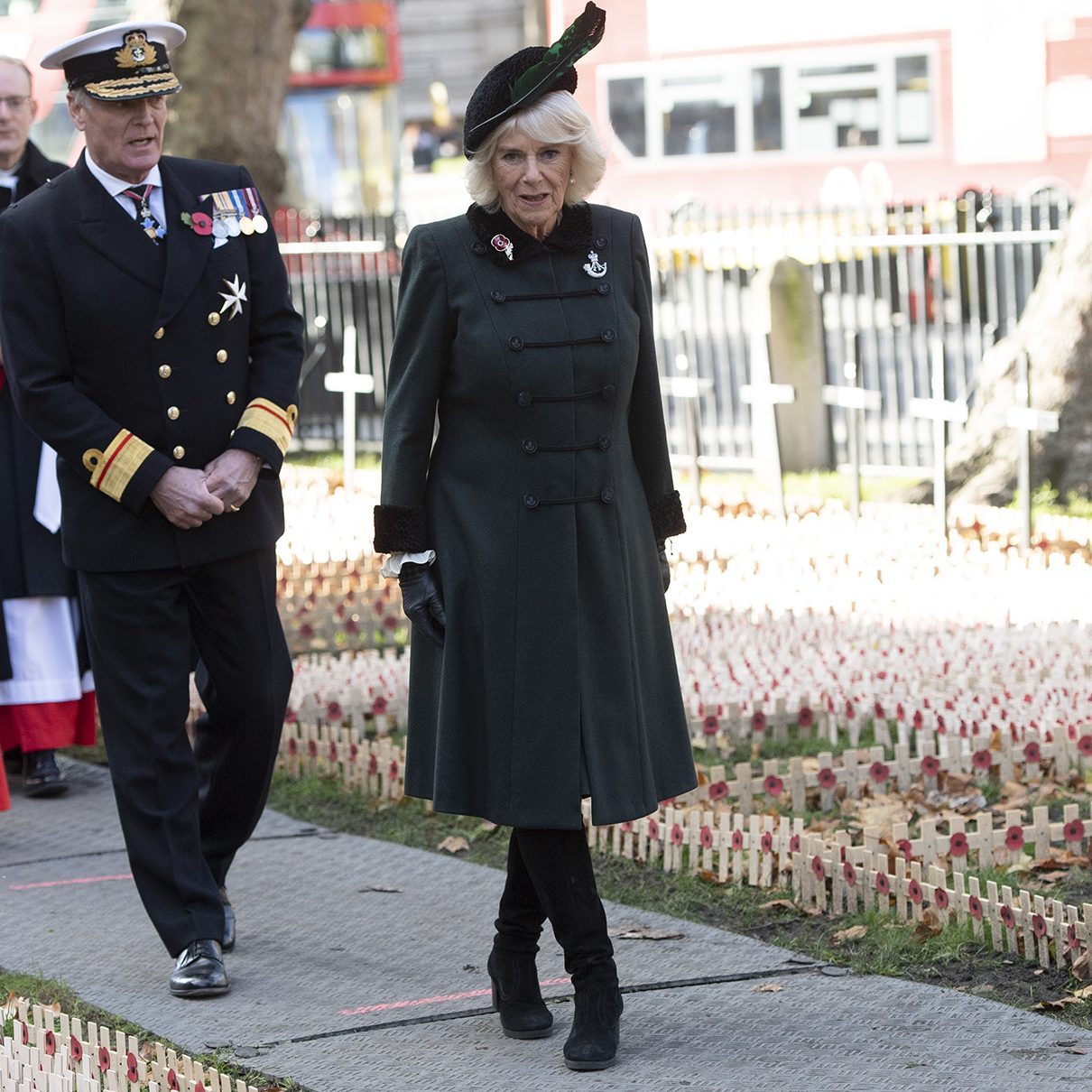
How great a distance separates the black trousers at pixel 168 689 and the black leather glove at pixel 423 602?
797mm

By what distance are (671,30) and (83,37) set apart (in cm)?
2060

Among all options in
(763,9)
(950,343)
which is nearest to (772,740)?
(950,343)

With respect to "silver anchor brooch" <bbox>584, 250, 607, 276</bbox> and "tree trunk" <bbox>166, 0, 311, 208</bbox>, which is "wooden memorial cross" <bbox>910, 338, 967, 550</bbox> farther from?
"silver anchor brooch" <bbox>584, 250, 607, 276</bbox>

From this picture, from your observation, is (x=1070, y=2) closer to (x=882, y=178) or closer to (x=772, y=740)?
(x=882, y=178)

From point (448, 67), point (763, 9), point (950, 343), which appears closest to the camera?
point (950, 343)

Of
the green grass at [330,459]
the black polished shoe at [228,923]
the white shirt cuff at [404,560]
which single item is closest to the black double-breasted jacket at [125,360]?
the white shirt cuff at [404,560]

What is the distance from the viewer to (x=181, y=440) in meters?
4.85

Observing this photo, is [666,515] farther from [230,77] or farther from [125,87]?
[230,77]

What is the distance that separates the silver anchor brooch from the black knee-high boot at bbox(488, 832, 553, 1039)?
3.90 feet

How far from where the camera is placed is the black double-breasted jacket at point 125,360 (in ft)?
15.6

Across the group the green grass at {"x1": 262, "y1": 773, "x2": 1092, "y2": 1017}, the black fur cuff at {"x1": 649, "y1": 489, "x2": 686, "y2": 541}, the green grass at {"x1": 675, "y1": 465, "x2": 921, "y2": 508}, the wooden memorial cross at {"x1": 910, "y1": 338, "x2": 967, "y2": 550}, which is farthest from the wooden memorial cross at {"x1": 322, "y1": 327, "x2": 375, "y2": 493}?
the black fur cuff at {"x1": 649, "y1": 489, "x2": 686, "y2": 541}

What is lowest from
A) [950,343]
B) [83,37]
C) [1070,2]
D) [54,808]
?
[54,808]

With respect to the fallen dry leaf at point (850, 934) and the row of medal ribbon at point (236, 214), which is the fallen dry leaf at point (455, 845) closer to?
the fallen dry leaf at point (850, 934)

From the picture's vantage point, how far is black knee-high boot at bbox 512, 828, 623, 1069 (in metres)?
4.20
